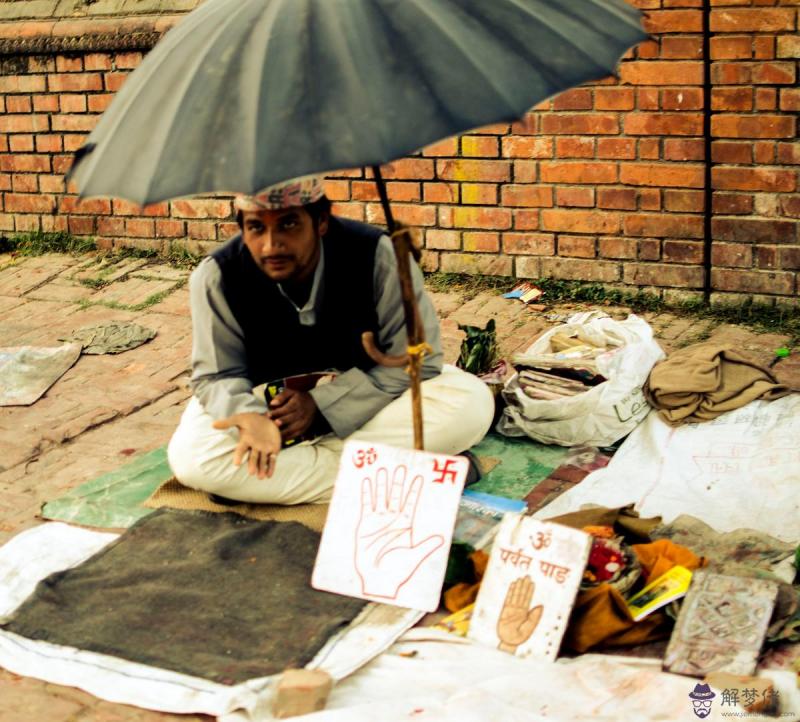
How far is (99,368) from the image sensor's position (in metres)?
4.99

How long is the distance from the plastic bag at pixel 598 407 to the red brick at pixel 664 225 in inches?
37.7

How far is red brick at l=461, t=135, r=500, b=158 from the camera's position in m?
5.33

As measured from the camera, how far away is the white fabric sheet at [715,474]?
3.49 m

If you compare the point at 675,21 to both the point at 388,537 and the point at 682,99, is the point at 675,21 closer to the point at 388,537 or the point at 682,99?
the point at 682,99

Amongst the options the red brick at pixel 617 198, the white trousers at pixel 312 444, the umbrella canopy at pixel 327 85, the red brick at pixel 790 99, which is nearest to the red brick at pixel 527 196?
the red brick at pixel 617 198

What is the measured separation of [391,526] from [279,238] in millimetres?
860

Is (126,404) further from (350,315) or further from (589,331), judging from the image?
(589,331)

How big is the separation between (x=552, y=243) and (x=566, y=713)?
3210 millimetres

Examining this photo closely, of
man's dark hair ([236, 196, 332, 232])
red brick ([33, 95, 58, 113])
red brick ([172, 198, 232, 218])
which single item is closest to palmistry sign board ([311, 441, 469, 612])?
man's dark hair ([236, 196, 332, 232])

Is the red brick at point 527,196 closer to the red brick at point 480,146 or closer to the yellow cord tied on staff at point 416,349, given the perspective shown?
the red brick at point 480,146

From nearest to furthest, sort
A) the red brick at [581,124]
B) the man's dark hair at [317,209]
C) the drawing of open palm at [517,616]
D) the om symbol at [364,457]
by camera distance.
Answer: the drawing of open palm at [517,616], the om symbol at [364,457], the man's dark hair at [317,209], the red brick at [581,124]

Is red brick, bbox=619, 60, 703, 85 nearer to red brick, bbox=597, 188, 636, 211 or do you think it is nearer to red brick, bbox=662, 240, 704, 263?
red brick, bbox=597, 188, 636, 211

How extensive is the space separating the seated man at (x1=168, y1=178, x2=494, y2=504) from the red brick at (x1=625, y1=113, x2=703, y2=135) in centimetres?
195

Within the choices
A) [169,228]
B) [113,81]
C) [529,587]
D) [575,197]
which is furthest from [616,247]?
[113,81]
